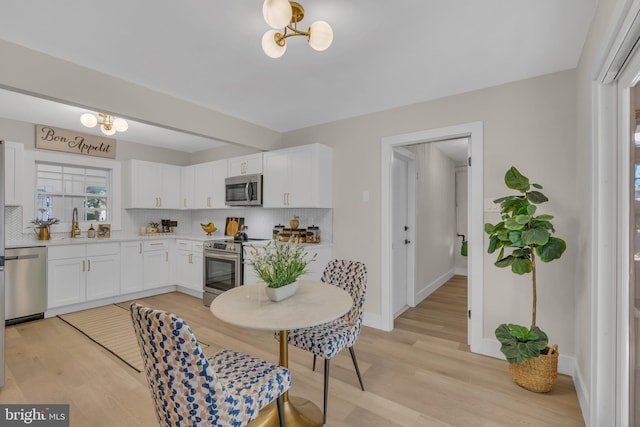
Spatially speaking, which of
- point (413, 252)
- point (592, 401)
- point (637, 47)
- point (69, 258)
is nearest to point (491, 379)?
point (592, 401)

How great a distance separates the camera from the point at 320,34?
5.38ft

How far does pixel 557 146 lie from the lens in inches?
97.1

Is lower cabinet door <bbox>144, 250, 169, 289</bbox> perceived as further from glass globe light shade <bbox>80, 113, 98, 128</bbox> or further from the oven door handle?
glass globe light shade <bbox>80, 113, 98, 128</bbox>

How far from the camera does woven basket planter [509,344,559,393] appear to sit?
7.01 feet

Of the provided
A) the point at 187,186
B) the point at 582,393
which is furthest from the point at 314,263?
the point at 187,186

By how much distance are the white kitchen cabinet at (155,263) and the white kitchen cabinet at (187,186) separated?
0.79 metres

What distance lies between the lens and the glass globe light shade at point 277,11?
1.42 m

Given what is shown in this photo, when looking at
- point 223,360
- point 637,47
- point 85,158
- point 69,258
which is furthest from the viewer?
point 85,158

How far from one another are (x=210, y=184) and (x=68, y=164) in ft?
6.40

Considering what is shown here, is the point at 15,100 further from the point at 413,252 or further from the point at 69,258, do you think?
the point at 413,252

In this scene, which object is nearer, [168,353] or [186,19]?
[168,353]

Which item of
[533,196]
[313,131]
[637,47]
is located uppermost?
[313,131]

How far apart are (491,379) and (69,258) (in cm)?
483

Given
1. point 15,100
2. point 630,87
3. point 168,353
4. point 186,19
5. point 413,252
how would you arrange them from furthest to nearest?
1. point 413,252
2. point 15,100
3. point 186,19
4. point 630,87
5. point 168,353
